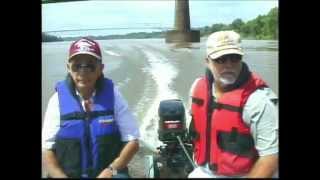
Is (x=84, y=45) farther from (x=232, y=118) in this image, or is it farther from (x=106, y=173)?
(x=232, y=118)

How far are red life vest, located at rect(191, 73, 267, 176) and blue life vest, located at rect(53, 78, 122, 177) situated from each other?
1.92ft

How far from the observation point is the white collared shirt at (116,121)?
3760mm

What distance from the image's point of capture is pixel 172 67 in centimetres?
398

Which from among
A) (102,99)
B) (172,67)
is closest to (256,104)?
(172,67)

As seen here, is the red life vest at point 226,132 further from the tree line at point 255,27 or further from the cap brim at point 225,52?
the tree line at point 255,27

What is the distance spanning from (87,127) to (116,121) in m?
0.20

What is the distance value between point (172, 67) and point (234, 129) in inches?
26.7

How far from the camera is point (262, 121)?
359 centimetres

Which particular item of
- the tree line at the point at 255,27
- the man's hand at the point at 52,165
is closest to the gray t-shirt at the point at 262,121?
the tree line at the point at 255,27

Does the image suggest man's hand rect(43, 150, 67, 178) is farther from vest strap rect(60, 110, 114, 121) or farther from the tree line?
the tree line

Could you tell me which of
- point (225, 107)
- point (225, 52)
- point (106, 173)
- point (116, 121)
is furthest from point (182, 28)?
point (106, 173)
